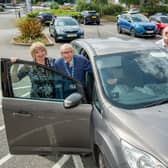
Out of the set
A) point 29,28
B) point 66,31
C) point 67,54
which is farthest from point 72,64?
point 29,28

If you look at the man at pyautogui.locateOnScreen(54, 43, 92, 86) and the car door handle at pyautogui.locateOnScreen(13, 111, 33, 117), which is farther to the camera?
the man at pyautogui.locateOnScreen(54, 43, 92, 86)

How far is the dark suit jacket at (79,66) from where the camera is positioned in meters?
4.42

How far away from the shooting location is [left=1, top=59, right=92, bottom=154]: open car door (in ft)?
12.6

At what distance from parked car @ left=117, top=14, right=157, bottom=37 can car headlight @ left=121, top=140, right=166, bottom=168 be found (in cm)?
2119

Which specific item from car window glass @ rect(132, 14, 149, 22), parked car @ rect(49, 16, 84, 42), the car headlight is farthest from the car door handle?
car window glass @ rect(132, 14, 149, 22)

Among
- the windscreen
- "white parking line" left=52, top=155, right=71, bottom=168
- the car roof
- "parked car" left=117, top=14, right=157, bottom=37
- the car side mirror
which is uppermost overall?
the car roof

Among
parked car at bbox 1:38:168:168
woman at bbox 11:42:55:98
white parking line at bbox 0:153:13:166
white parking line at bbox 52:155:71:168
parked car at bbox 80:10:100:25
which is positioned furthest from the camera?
parked car at bbox 80:10:100:25

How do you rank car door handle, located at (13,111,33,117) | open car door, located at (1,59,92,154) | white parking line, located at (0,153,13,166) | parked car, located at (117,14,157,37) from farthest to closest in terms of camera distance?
parked car, located at (117,14,157,37)
white parking line, located at (0,153,13,166)
car door handle, located at (13,111,33,117)
open car door, located at (1,59,92,154)

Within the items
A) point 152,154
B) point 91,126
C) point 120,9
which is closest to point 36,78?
point 91,126

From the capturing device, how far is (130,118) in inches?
127

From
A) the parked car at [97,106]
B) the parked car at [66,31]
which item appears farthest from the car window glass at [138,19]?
the parked car at [97,106]

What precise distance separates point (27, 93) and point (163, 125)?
1.81m

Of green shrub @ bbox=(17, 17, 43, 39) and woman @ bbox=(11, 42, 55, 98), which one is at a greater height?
woman @ bbox=(11, 42, 55, 98)

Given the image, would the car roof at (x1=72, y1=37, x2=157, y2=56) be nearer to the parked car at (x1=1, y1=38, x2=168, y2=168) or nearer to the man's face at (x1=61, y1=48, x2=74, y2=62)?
the parked car at (x1=1, y1=38, x2=168, y2=168)
